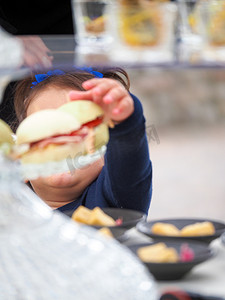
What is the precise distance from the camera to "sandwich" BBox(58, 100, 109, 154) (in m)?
0.65

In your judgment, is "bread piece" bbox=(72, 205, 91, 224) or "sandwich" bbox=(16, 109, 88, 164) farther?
"bread piece" bbox=(72, 205, 91, 224)

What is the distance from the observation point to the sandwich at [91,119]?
0.65m

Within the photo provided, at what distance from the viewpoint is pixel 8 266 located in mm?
549

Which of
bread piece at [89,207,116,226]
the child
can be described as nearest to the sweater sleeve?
the child

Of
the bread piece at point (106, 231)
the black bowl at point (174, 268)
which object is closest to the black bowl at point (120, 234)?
the bread piece at point (106, 231)

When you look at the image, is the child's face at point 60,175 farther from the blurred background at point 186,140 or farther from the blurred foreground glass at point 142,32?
the blurred background at point 186,140

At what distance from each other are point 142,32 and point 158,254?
252 mm

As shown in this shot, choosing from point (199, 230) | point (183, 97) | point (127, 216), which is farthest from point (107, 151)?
point (183, 97)

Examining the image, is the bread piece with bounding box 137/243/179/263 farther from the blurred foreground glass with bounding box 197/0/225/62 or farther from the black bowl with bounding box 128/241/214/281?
the blurred foreground glass with bounding box 197/0/225/62

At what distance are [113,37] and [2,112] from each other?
86 centimetres

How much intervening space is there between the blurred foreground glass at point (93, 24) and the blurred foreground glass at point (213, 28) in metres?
0.10

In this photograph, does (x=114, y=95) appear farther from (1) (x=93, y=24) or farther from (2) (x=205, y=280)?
(2) (x=205, y=280)

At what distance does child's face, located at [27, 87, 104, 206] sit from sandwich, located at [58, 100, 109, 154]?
557 millimetres

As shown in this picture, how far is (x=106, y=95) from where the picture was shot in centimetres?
71
